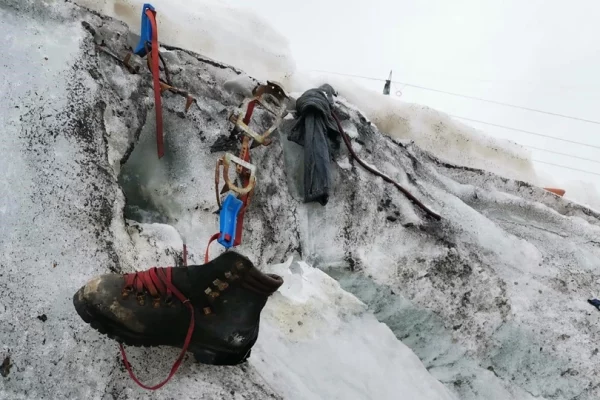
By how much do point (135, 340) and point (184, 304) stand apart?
0.24 m

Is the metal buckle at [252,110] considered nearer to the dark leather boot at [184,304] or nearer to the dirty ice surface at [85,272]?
the dirty ice surface at [85,272]

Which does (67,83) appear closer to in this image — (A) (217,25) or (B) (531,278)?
(A) (217,25)

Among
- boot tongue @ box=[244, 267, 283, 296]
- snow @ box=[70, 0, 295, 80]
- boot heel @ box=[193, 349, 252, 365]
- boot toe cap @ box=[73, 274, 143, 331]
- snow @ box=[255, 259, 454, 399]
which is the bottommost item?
snow @ box=[255, 259, 454, 399]

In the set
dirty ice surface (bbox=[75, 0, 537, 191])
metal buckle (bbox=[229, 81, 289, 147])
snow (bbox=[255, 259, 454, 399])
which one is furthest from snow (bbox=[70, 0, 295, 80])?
snow (bbox=[255, 259, 454, 399])

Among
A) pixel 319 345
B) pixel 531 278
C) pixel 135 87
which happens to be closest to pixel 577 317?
pixel 531 278

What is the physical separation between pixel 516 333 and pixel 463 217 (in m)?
0.98

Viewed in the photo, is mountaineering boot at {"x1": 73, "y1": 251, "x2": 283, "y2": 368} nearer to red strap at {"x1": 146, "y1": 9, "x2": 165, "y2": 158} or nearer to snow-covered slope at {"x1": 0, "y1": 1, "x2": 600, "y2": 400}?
snow-covered slope at {"x1": 0, "y1": 1, "x2": 600, "y2": 400}

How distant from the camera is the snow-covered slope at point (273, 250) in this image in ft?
7.38

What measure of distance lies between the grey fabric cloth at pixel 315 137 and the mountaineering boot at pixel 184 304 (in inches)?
60.2


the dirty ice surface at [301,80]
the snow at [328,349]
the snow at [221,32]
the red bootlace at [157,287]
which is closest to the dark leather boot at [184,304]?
the red bootlace at [157,287]

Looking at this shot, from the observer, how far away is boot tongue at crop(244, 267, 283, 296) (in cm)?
209

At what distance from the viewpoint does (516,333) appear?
140 inches

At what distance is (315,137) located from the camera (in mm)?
3795

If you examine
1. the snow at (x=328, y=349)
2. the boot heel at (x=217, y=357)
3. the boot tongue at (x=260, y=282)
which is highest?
the boot tongue at (x=260, y=282)
